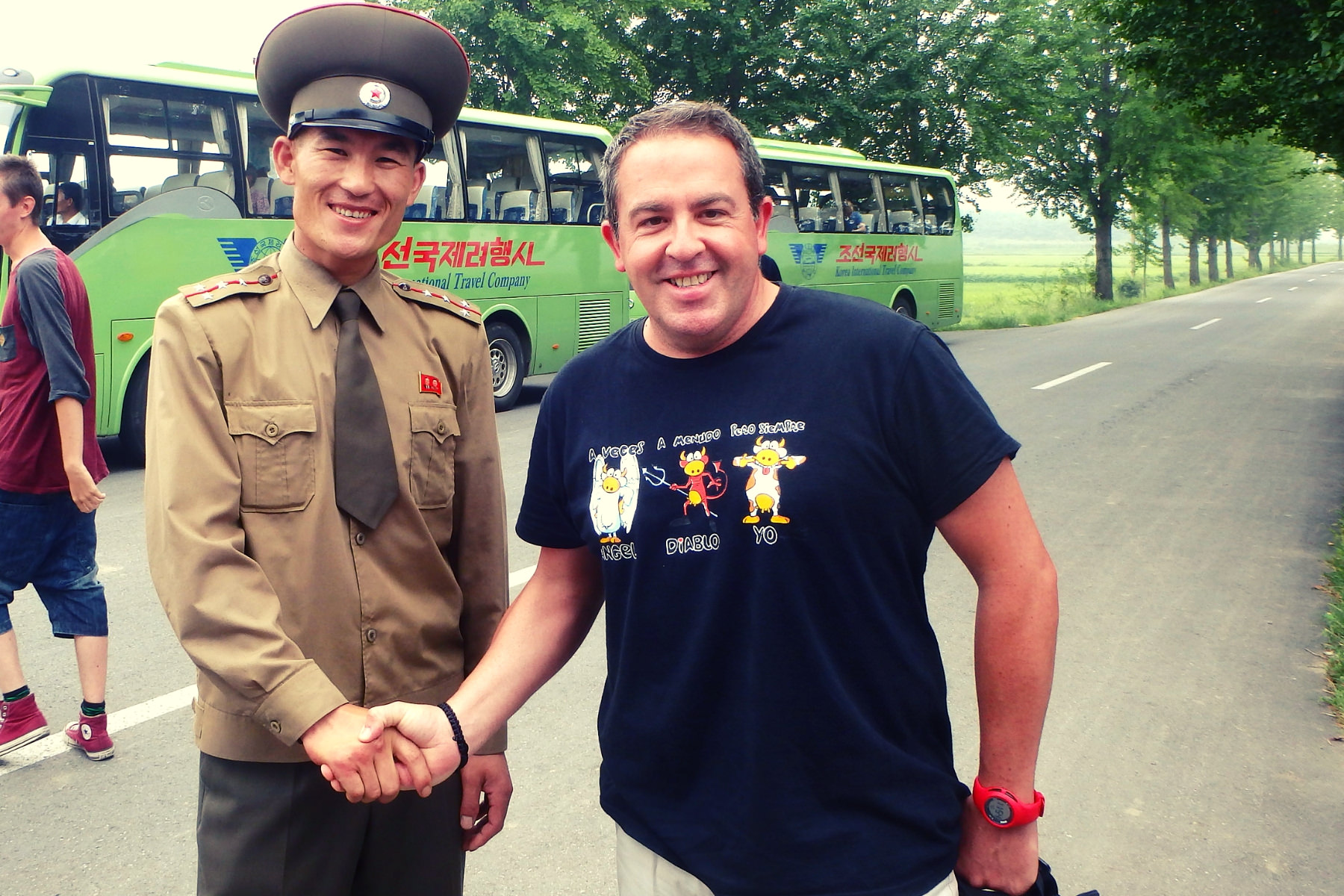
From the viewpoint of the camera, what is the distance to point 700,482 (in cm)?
171

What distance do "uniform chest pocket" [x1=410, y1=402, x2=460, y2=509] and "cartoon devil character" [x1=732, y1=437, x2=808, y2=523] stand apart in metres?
0.63

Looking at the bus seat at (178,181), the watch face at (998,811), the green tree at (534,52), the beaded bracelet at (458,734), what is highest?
the green tree at (534,52)

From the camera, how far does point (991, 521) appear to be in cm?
169

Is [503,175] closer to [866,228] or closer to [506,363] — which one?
[506,363]

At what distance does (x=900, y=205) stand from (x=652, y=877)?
64.5ft

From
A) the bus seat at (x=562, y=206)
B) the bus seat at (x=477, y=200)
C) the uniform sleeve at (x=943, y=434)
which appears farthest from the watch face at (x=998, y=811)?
the bus seat at (x=562, y=206)

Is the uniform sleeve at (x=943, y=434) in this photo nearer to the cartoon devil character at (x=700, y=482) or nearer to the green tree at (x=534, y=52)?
the cartoon devil character at (x=700, y=482)

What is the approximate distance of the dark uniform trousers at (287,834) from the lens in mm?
1858

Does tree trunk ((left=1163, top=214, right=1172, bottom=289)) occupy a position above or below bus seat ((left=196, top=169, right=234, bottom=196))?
below

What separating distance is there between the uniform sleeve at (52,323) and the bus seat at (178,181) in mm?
6286

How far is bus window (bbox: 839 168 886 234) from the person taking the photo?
18.9 meters

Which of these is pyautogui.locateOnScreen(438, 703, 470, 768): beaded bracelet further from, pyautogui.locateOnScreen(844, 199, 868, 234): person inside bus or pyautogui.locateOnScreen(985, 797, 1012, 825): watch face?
pyautogui.locateOnScreen(844, 199, 868, 234): person inside bus

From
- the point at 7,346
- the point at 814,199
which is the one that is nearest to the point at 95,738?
the point at 7,346

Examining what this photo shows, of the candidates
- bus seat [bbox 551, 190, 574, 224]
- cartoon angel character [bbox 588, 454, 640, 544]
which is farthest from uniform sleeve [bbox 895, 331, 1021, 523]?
bus seat [bbox 551, 190, 574, 224]
